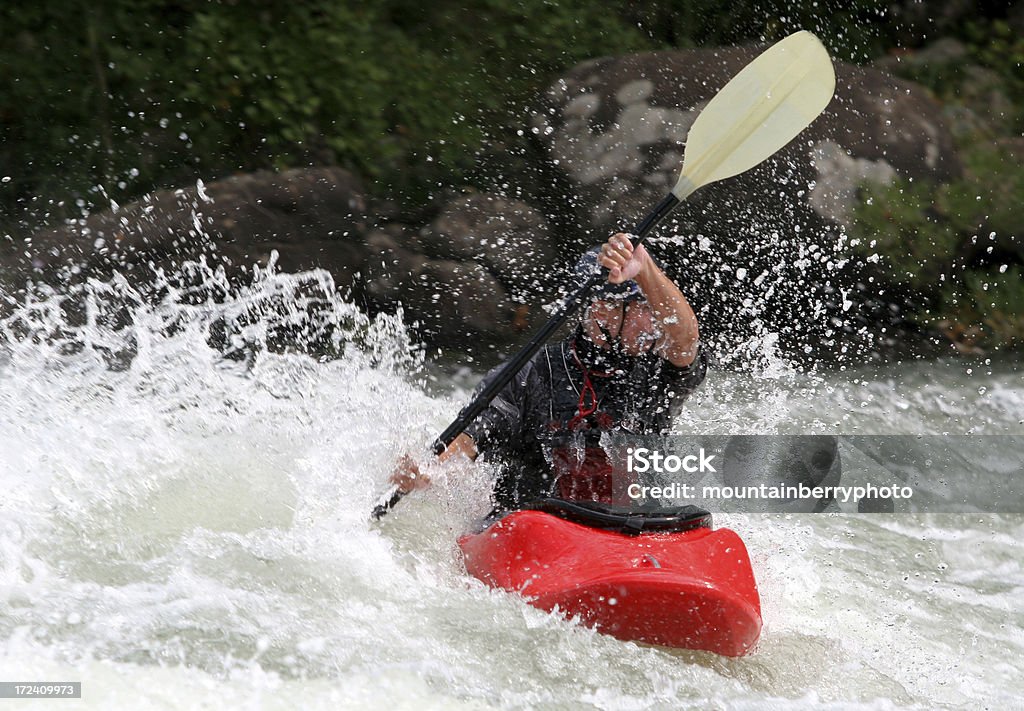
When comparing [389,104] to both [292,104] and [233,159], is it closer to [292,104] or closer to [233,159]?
[292,104]

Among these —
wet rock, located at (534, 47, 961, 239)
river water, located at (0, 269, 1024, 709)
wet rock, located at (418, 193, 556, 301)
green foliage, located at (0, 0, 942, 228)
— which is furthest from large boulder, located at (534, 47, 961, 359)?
river water, located at (0, 269, 1024, 709)

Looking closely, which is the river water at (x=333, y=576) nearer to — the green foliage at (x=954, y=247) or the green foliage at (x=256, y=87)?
the green foliage at (x=954, y=247)

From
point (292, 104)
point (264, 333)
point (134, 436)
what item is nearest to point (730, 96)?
point (134, 436)

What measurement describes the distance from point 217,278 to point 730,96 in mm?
3095

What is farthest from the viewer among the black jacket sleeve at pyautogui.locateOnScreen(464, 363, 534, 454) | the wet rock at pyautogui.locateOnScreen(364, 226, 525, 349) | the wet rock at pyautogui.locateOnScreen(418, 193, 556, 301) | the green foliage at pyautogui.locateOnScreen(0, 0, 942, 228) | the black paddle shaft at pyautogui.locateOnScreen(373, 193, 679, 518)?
the green foliage at pyautogui.locateOnScreen(0, 0, 942, 228)

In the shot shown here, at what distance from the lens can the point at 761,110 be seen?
116 inches

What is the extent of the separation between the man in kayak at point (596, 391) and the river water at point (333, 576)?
205mm

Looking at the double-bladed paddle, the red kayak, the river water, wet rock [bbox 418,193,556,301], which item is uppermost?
the double-bladed paddle

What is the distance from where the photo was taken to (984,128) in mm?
6266

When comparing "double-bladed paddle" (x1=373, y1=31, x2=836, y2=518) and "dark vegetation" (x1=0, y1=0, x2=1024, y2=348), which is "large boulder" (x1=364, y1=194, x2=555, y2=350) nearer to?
"dark vegetation" (x1=0, y1=0, x2=1024, y2=348)

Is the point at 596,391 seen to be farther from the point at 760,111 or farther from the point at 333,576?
the point at 760,111

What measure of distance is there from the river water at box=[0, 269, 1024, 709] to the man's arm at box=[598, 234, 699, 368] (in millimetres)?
701

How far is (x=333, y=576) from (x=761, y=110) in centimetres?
177

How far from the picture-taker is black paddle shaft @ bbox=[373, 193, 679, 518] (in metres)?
2.49
